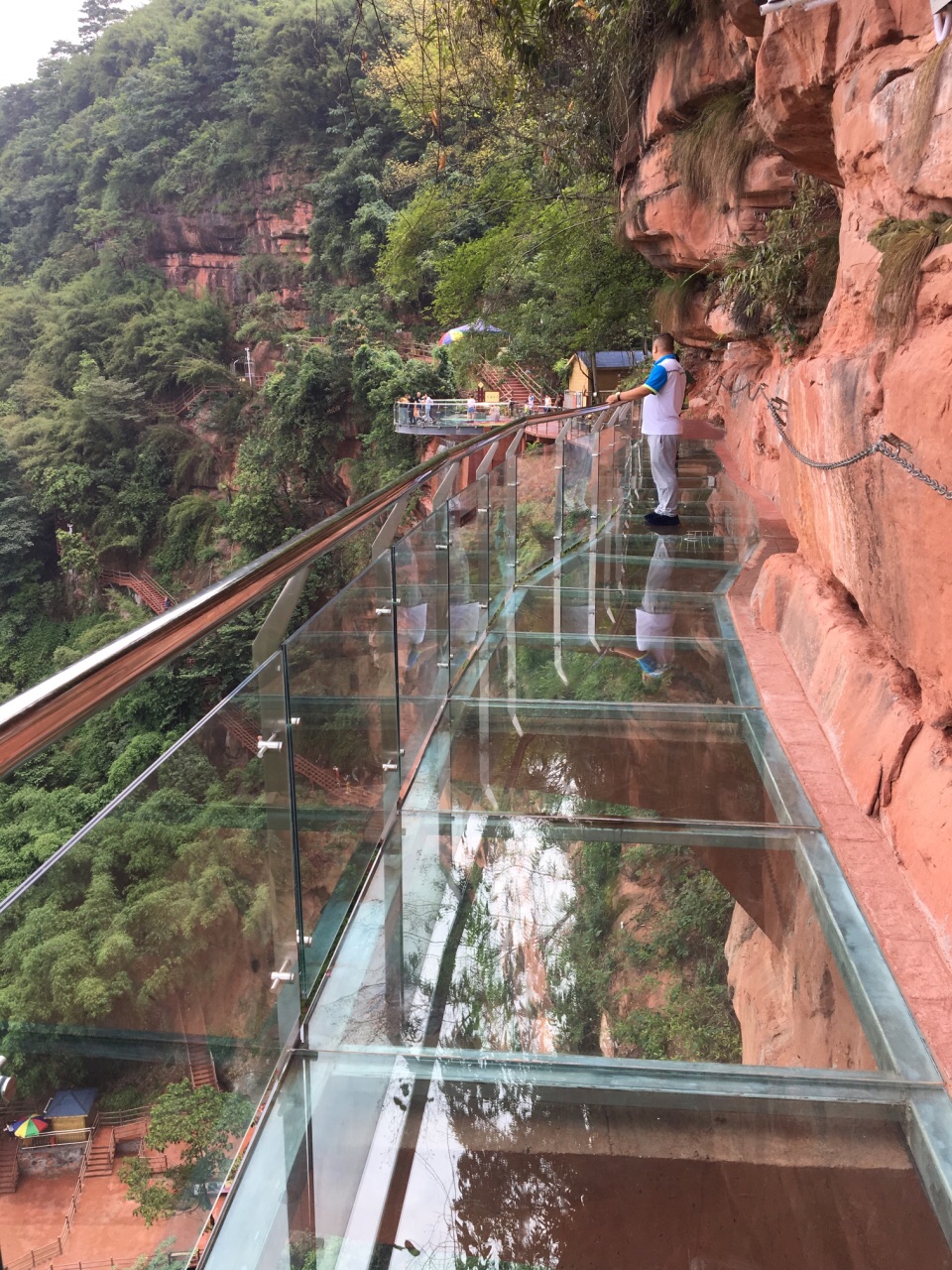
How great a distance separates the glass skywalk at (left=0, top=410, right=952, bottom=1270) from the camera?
124 cm

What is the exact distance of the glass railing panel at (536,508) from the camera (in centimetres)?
560

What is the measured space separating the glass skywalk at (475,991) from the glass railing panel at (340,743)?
0.04 feet

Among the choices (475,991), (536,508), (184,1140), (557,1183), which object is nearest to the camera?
(184,1140)

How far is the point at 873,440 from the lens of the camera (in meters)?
2.87

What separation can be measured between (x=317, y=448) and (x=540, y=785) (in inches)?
1350

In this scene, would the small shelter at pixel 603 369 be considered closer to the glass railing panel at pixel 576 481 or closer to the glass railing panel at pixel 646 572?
the glass railing panel at pixel 576 481

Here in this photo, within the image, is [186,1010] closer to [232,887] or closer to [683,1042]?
[232,887]

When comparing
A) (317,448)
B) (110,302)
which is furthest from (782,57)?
(110,302)

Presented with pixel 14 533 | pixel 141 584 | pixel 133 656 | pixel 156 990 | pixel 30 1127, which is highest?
pixel 133 656

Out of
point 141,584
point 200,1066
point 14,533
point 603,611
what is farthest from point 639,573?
point 14,533

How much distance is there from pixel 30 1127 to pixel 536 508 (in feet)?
17.3

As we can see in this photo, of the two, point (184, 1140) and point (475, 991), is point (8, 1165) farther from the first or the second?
point (475, 991)

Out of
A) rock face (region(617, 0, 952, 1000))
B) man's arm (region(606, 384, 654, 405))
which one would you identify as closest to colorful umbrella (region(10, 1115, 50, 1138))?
rock face (region(617, 0, 952, 1000))

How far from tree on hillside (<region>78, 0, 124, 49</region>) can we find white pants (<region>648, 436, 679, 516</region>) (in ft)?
238
